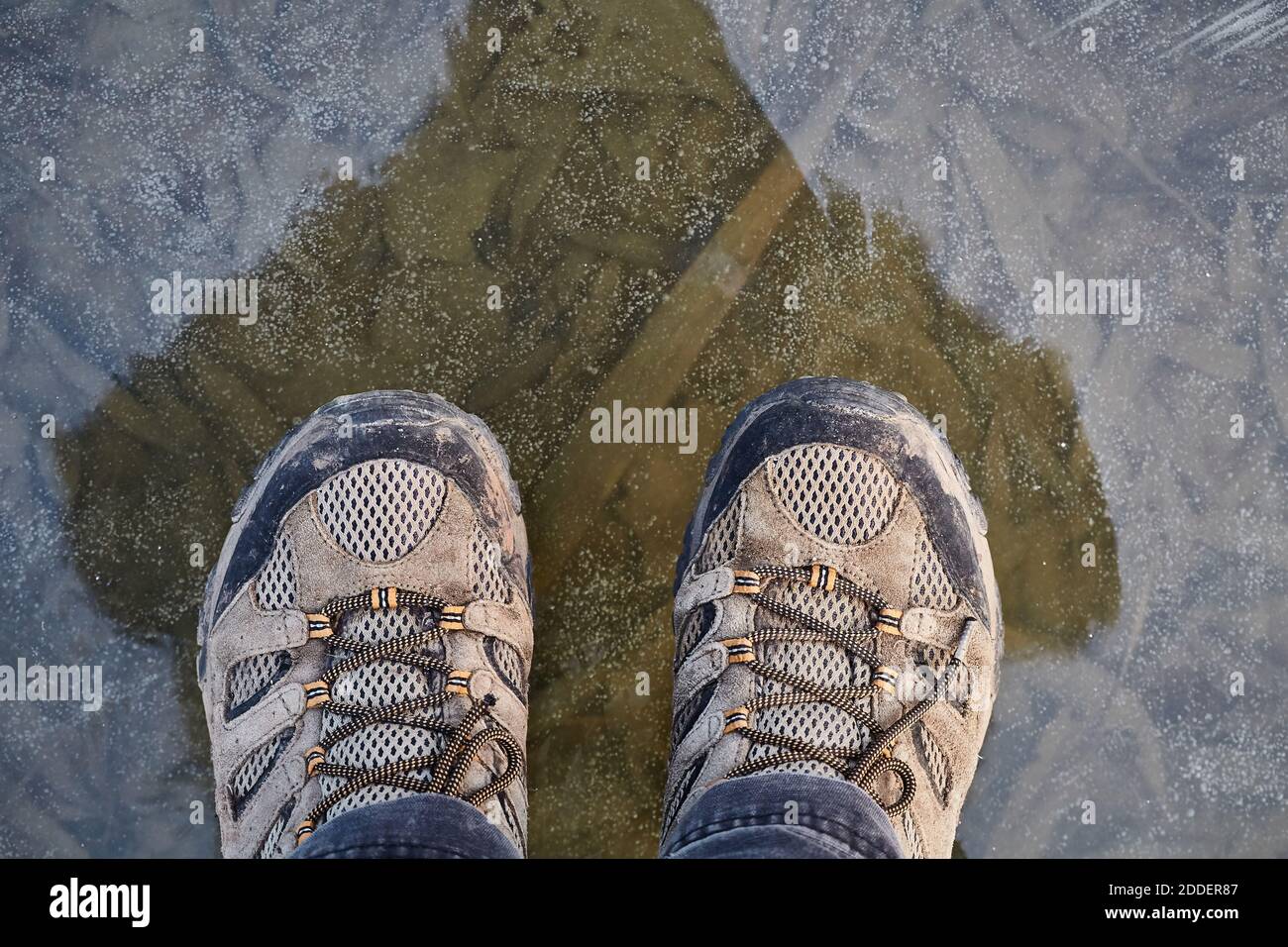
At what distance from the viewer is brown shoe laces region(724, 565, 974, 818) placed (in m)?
1.21

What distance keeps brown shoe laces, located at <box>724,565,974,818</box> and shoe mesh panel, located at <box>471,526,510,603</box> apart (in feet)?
0.98

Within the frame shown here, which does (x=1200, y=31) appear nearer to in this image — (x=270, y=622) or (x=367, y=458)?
(x=367, y=458)

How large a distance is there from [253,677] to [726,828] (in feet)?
2.04

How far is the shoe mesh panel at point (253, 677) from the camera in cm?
132

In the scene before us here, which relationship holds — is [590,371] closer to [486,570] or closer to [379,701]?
[486,570]

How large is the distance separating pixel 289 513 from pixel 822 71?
3.09 ft

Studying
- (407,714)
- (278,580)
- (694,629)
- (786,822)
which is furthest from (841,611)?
(278,580)

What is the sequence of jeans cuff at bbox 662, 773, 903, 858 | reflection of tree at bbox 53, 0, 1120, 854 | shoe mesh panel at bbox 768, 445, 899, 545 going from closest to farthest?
jeans cuff at bbox 662, 773, 903, 858, shoe mesh panel at bbox 768, 445, 899, 545, reflection of tree at bbox 53, 0, 1120, 854

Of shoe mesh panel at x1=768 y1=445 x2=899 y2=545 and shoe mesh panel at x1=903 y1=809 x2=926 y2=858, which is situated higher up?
shoe mesh panel at x1=768 y1=445 x2=899 y2=545

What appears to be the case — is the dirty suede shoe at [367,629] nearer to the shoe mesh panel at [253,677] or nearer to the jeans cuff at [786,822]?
the shoe mesh panel at [253,677]

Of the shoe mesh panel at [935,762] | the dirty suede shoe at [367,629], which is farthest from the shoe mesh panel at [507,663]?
the shoe mesh panel at [935,762]

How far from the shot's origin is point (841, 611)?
1.31 m

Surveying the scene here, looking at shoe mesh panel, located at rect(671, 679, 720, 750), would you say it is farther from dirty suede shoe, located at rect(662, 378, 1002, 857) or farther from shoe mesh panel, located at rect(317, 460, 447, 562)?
shoe mesh panel, located at rect(317, 460, 447, 562)

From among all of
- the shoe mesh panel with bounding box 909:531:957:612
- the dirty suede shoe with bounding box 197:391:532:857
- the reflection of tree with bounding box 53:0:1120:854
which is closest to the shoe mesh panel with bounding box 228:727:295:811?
the dirty suede shoe with bounding box 197:391:532:857
